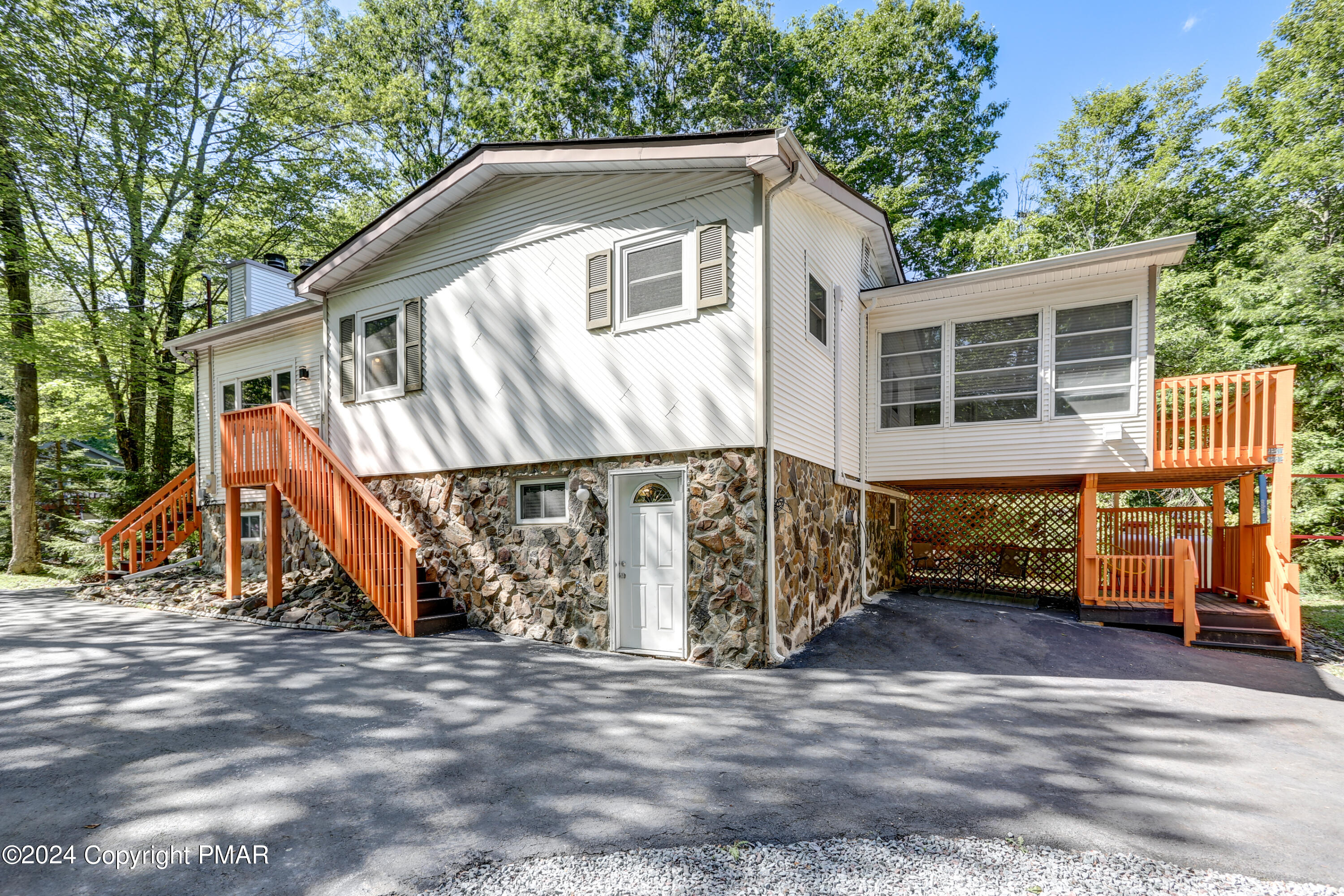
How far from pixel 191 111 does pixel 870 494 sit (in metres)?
20.0

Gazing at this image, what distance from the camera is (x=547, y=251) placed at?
8070mm

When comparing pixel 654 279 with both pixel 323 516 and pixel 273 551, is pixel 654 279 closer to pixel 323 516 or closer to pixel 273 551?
pixel 323 516

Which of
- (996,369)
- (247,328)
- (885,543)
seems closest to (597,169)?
(996,369)

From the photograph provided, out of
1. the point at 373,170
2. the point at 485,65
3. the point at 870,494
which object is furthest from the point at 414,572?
the point at 485,65

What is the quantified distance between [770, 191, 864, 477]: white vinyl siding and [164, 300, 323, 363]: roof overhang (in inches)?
321

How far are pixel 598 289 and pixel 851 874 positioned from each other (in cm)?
635

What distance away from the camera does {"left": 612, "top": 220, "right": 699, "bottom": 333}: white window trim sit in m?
6.96

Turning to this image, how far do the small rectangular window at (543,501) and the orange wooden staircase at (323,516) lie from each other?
144 centimetres

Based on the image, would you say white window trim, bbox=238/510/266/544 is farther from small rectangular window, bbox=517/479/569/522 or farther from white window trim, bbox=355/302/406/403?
small rectangular window, bbox=517/479/569/522

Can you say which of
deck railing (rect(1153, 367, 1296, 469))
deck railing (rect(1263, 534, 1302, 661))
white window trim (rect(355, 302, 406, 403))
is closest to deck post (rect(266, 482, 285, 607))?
white window trim (rect(355, 302, 406, 403))

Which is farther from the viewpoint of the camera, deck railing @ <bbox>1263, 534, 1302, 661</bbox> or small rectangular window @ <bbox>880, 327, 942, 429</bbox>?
small rectangular window @ <bbox>880, 327, 942, 429</bbox>

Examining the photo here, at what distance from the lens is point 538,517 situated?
814 cm

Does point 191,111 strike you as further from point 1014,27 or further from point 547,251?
point 1014,27

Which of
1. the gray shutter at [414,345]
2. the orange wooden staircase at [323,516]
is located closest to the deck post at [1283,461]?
the orange wooden staircase at [323,516]
